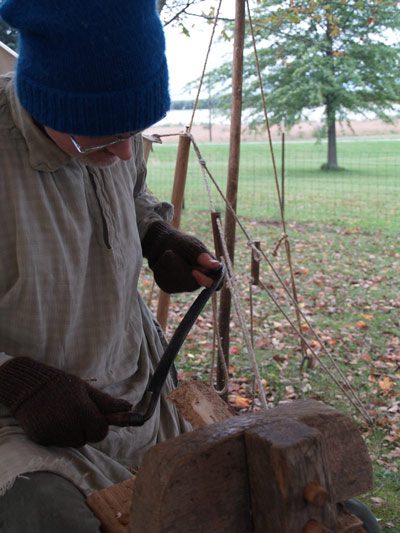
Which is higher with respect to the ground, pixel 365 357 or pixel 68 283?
pixel 68 283

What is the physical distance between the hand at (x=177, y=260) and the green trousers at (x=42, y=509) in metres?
0.79

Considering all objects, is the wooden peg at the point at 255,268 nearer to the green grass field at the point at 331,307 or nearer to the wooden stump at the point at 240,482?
the green grass field at the point at 331,307

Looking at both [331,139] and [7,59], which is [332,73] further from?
[7,59]

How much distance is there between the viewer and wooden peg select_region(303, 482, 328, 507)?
0.86 metres

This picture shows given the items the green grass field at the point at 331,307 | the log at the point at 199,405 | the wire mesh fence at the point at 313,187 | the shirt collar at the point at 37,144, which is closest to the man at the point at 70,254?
the shirt collar at the point at 37,144

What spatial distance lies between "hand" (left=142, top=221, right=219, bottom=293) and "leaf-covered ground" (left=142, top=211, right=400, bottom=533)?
3.66ft

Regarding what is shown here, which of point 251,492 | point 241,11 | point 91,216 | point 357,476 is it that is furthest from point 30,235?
point 241,11

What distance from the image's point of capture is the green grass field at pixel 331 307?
3924 mm

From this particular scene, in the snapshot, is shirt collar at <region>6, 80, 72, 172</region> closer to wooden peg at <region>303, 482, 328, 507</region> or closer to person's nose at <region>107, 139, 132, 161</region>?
person's nose at <region>107, 139, 132, 161</region>

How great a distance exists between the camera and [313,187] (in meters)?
14.1

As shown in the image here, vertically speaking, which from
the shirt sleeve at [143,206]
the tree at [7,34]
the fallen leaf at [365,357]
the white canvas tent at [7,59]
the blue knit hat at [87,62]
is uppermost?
the tree at [7,34]

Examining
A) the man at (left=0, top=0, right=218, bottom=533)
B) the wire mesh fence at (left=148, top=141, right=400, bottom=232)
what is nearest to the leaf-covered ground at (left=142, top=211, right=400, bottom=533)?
the man at (left=0, top=0, right=218, bottom=533)

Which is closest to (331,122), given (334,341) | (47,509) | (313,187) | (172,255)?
(313,187)

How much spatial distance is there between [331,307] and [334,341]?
94 centimetres
